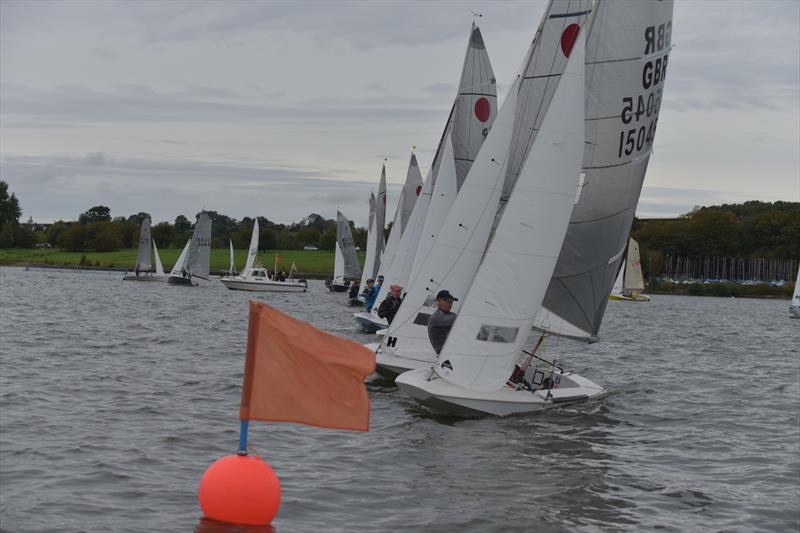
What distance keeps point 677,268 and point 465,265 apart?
416 ft

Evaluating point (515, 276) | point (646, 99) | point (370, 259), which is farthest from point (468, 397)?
point (370, 259)

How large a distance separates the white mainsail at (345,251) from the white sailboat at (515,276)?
52055mm

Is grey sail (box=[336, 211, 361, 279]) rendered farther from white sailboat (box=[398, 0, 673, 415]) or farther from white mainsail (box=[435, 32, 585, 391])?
white mainsail (box=[435, 32, 585, 391])

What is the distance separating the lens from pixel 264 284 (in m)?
72.8

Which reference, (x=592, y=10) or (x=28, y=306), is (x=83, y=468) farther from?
(x=28, y=306)

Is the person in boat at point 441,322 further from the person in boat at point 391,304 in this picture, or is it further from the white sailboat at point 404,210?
the white sailboat at point 404,210

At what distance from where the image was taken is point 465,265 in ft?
60.7

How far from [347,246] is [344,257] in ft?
3.51

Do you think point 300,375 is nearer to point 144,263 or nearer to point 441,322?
point 441,322

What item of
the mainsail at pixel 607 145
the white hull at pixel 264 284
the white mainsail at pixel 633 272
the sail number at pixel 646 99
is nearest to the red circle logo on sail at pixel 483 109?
the mainsail at pixel 607 145

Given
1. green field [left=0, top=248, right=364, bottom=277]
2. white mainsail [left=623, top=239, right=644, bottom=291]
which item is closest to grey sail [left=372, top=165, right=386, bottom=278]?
white mainsail [left=623, top=239, right=644, bottom=291]

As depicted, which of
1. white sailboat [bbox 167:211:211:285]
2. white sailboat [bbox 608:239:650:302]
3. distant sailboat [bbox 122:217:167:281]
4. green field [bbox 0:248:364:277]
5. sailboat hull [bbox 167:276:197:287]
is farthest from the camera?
green field [bbox 0:248:364:277]

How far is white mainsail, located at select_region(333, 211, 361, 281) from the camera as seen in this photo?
6781cm

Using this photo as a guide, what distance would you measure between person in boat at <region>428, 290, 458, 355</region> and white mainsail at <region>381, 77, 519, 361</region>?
191cm
